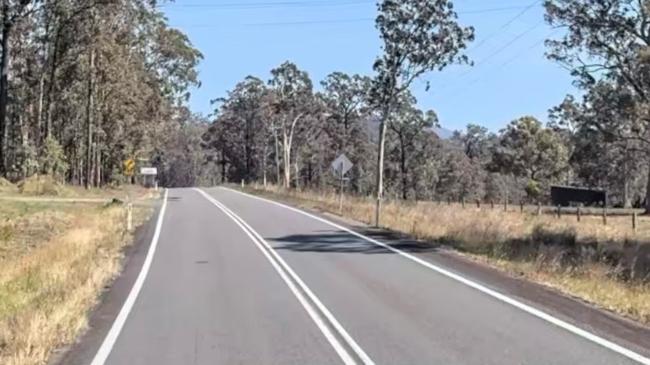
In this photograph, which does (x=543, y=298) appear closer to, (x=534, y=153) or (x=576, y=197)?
(x=576, y=197)

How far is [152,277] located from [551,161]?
3926 inches

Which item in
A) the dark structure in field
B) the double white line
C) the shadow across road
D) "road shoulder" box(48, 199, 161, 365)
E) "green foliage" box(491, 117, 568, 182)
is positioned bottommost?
"road shoulder" box(48, 199, 161, 365)

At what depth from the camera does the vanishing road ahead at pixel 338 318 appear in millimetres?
9438

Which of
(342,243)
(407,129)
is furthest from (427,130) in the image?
(342,243)

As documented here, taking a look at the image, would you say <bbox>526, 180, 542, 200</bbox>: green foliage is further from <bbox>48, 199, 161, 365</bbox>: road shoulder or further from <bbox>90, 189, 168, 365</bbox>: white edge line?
<bbox>90, 189, 168, 365</bbox>: white edge line

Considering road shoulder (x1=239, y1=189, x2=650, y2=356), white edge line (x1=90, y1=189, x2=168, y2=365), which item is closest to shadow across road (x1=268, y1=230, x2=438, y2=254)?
road shoulder (x1=239, y1=189, x2=650, y2=356)

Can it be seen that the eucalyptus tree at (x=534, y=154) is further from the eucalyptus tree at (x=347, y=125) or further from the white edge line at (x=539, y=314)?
the white edge line at (x=539, y=314)

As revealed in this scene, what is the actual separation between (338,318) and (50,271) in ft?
25.2

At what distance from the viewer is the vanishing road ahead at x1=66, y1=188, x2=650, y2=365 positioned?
9438mm

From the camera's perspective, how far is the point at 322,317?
11945 millimetres

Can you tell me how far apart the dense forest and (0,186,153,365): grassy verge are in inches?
958

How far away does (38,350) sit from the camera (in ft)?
31.0

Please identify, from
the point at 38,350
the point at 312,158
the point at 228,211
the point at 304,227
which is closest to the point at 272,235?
the point at 304,227

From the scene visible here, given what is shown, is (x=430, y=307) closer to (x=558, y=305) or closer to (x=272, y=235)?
(x=558, y=305)
